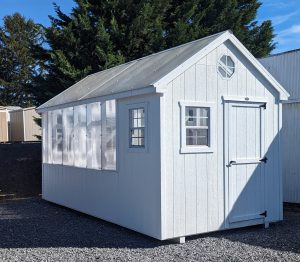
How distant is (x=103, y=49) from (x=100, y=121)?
30.0 ft

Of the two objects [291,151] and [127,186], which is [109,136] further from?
[291,151]

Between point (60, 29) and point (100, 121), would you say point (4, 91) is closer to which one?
point (60, 29)

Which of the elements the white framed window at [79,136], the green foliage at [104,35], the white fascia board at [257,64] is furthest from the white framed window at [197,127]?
the green foliage at [104,35]

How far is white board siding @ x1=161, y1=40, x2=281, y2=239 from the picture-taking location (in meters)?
7.26

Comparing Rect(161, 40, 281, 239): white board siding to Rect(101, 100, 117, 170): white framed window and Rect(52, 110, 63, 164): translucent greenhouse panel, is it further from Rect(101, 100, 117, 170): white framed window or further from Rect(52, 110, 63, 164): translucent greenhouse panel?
Rect(52, 110, 63, 164): translucent greenhouse panel

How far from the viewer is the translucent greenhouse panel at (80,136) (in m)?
9.75

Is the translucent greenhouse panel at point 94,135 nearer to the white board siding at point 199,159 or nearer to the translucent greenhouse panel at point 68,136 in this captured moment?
the translucent greenhouse panel at point 68,136

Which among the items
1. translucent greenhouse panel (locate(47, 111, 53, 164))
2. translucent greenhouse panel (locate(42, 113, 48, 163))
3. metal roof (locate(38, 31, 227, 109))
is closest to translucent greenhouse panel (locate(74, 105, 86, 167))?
metal roof (locate(38, 31, 227, 109))

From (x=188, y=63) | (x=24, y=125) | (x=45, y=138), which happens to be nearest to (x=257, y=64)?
(x=188, y=63)

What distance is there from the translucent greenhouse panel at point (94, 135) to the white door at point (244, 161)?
2687 mm

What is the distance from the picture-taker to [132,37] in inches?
723

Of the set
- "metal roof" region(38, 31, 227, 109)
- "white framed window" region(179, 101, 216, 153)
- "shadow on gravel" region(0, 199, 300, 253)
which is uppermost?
"metal roof" region(38, 31, 227, 109)

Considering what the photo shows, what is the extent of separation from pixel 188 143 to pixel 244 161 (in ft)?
4.17

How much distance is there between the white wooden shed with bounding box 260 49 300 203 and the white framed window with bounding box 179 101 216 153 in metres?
3.78
